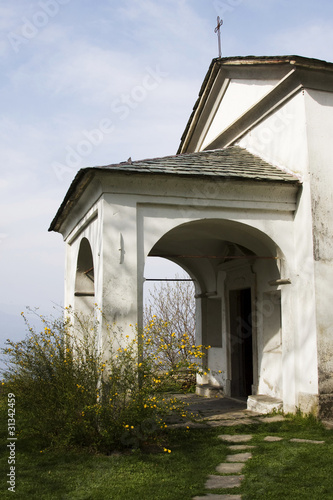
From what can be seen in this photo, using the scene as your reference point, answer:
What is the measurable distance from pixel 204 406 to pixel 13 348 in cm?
408

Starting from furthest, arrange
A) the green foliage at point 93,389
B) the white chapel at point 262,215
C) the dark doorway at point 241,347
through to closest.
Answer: the dark doorway at point 241,347, the white chapel at point 262,215, the green foliage at point 93,389

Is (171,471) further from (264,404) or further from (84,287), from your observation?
(84,287)

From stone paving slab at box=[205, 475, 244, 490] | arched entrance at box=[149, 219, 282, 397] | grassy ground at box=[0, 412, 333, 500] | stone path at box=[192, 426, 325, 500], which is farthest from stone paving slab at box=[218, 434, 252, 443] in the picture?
arched entrance at box=[149, 219, 282, 397]

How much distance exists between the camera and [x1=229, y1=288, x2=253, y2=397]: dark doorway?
34.0ft

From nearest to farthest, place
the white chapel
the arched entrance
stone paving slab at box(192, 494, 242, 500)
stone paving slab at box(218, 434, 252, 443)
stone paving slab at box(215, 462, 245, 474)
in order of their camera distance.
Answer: stone paving slab at box(192, 494, 242, 500), stone paving slab at box(215, 462, 245, 474), stone paving slab at box(218, 434, 252, 443), the white chapel, the arched entrance

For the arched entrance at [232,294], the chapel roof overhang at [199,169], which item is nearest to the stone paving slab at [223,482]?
the arched entrance at [232,294]

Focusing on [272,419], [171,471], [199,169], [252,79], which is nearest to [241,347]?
[272,419]

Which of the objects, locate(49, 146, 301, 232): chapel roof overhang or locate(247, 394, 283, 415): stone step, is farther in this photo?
locate(247, 394, 283, 415): stone step

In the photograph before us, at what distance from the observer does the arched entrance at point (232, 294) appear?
857 centimetres

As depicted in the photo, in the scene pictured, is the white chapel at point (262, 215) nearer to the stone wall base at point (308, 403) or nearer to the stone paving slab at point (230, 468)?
the stone wall base at point (308, 403)

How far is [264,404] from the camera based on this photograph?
8016mm

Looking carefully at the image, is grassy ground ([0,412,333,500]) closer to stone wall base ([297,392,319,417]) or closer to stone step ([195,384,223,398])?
stone wall base ([297,392,319,417])

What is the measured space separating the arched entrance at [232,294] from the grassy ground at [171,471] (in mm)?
2723

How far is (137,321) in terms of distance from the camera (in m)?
6.82
